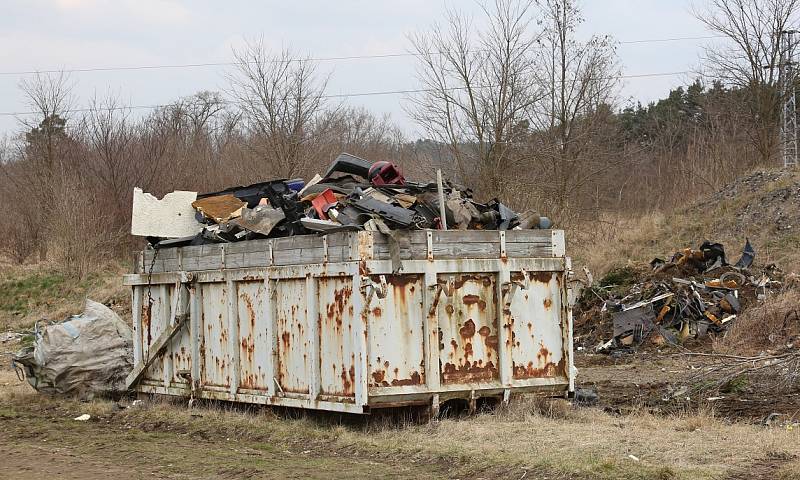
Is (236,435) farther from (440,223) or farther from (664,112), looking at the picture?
(664,112)

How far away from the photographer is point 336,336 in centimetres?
852

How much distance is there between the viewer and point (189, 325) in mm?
10633

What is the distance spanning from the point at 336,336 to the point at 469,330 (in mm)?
1231

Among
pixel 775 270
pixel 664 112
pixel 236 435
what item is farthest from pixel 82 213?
pixel 664 112

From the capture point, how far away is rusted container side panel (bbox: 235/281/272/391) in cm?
942

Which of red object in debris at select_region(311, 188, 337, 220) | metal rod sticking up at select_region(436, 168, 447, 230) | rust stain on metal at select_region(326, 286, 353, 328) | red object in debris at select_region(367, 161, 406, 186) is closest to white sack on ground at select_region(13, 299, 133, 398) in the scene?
red object in debris at select_region(311, 188, 337, 220)

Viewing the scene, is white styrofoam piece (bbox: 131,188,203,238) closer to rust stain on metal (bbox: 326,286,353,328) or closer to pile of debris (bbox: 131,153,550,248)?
pile of debris (bbox: 131,153,550,248)

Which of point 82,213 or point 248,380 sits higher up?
point 82,213

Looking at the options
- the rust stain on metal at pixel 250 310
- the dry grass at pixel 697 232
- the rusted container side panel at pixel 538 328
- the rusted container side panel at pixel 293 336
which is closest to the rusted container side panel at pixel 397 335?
the rusted container side panel at pixel 293 336

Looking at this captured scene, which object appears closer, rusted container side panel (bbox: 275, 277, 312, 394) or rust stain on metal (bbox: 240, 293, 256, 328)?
rusted container side panel (bbox: 275, 277, 312, 394)

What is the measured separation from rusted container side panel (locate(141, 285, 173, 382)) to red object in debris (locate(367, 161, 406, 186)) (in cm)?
273

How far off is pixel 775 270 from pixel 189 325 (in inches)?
487

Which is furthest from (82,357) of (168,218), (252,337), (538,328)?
(538,328)

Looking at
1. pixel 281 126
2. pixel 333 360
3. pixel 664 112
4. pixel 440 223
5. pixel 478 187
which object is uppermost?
pixel 664 112
